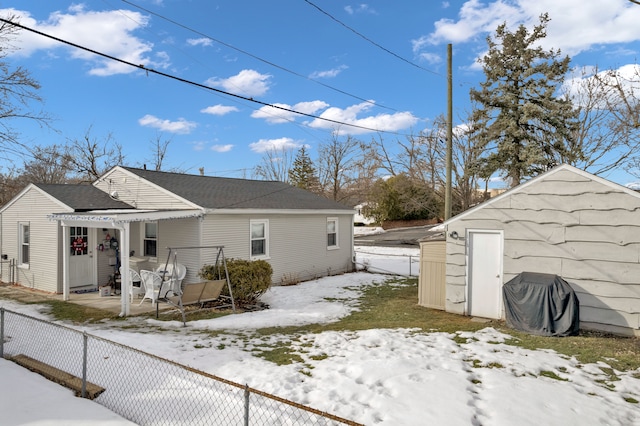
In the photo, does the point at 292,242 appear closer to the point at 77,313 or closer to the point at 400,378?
the point at 77,313

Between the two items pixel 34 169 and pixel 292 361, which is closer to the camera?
pixel 292 361

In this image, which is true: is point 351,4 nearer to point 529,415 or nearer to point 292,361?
point 292,361

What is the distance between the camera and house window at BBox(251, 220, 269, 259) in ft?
42.7

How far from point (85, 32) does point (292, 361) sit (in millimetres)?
7439

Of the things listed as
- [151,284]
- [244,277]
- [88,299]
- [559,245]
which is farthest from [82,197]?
[559,245]

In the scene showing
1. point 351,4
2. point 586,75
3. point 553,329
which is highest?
point 586,75

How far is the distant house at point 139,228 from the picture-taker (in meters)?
11.3

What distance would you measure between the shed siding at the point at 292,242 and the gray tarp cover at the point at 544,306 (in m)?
7.87

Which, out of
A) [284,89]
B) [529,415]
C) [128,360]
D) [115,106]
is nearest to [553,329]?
[529,415]

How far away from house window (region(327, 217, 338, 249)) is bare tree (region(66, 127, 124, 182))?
2198 centimetres

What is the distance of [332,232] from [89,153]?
2273cm

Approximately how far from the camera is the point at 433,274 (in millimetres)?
10250

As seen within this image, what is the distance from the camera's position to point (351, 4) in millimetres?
11672

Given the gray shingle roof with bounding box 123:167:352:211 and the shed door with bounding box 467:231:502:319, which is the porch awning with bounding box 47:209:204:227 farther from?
the shed door with bounding box 467:231:502:319
